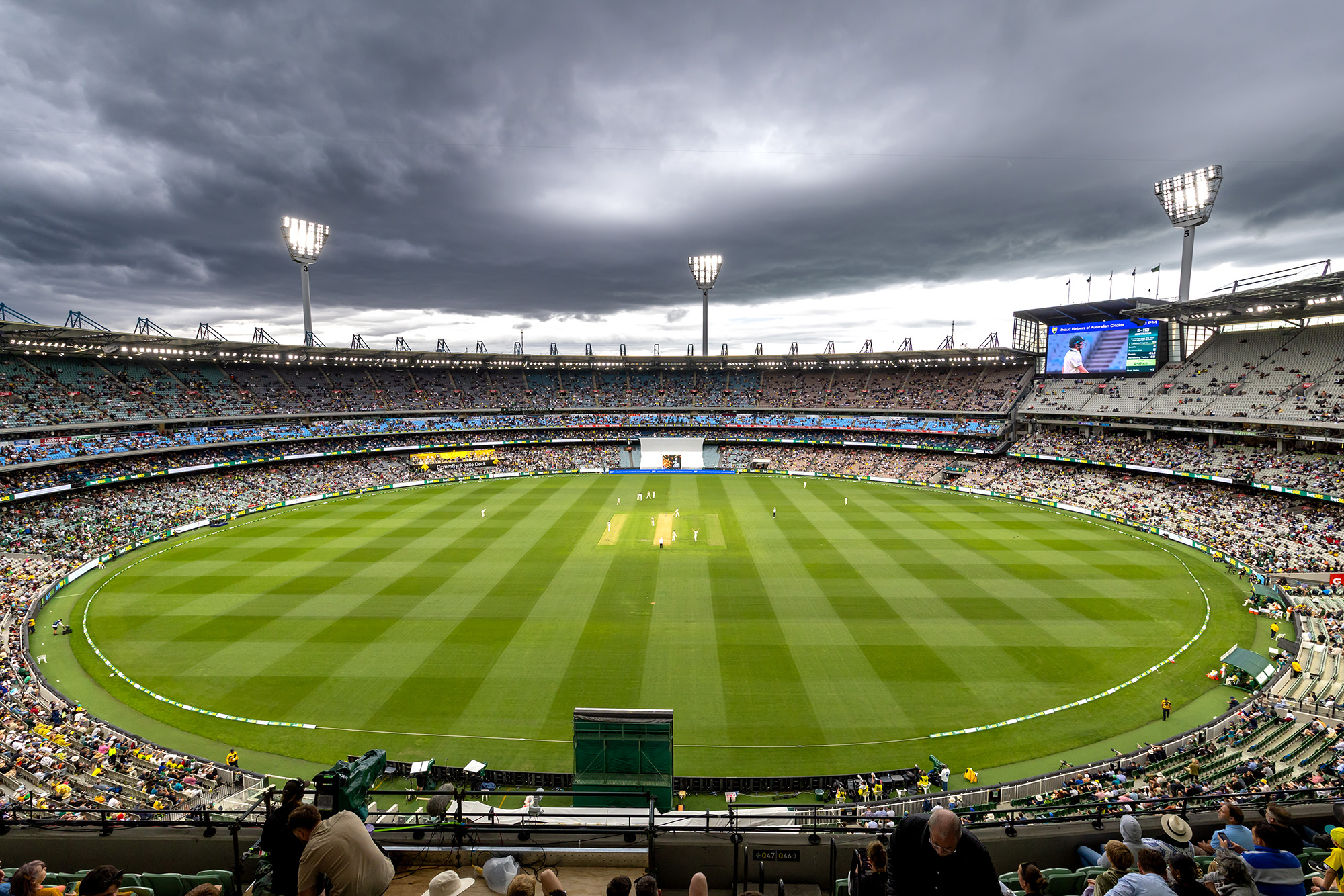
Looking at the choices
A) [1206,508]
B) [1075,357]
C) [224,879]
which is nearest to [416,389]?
[224,879]

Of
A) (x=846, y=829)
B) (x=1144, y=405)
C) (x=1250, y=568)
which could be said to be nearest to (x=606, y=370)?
(x=1144, y=405)

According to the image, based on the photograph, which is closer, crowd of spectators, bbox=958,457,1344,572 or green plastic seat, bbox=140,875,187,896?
green plastic seat, bbox=140,875,187,896

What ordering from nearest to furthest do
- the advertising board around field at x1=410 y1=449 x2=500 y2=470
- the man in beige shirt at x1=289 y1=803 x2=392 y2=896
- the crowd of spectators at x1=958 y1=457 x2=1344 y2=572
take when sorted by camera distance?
the man in beige shirt at x1=289 y1=803 x2=392 y2=896
the crowd of spectators at x1=958 y1=457 x2=1344 y2=572
the advertising board around field at x1=410 y1=449 x2=500 y2=470

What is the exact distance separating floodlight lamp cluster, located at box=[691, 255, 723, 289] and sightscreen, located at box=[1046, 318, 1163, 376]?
40843mm

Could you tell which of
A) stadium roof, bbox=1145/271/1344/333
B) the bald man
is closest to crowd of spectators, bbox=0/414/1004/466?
stadium roof, bbox=1145/271/1344/333

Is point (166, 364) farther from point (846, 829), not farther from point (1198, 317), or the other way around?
point (1198, 317)

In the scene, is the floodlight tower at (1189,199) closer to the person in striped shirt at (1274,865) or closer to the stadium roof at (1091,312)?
the stadium roof at (1091,312)

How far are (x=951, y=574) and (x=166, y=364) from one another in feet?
236

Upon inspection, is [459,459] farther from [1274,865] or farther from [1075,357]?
[1274,865]

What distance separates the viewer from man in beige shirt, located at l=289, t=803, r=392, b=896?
3957mm

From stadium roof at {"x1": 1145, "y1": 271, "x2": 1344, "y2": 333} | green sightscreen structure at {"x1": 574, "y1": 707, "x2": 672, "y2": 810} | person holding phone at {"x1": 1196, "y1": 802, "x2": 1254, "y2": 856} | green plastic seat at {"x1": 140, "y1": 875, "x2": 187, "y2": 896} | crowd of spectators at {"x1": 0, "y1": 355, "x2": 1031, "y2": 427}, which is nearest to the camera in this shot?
person holding phone at {"x1": 1196, "y1": 802, "x2": 1254, "y2": 856}

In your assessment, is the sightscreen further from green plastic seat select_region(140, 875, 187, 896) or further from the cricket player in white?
green plastic seat select_region(140, 875, 187, 896)

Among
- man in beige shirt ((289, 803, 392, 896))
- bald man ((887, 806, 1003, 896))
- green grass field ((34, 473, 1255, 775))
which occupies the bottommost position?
green grass field ((34, 473, 1255, 775))

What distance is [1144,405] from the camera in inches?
2023
